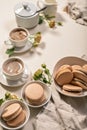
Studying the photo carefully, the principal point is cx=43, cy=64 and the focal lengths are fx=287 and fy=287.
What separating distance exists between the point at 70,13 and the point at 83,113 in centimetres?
48

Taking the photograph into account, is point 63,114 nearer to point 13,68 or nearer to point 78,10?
point 13,68

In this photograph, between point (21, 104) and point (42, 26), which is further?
point (42, 26)

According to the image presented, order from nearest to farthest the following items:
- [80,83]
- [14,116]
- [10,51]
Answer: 1. [14,116]
2. [80,83]
3. [10,51]

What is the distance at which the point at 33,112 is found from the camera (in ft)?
2.83

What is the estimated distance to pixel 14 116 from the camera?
79 cm

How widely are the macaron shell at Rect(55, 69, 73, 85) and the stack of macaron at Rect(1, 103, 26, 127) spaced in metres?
0.16

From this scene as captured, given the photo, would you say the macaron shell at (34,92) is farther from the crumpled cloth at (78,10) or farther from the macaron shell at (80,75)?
the crumpled cloth at (78,10)

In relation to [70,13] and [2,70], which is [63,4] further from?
[2,70]

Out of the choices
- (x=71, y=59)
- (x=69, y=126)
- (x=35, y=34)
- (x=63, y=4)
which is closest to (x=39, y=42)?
(x=35, y=34)

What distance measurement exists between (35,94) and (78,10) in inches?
18.5

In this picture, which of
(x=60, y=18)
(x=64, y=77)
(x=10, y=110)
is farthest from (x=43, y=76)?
(x=60, y=18)

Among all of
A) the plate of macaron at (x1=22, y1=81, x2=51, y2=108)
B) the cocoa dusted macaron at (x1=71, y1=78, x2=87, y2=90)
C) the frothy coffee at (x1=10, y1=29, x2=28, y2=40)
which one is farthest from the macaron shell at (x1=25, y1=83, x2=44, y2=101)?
the frothy coffee at (x1=10, y1=29, x2=28, y2=40)

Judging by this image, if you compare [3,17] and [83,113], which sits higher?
[3,17]

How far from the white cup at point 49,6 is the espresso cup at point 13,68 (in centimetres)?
31
